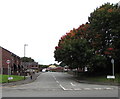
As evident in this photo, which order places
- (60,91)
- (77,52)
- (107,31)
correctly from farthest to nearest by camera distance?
(107,31) < (77,52) < (60,91)

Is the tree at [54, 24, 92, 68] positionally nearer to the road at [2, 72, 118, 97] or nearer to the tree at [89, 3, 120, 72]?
the tree at [89, 3, 120, 72]

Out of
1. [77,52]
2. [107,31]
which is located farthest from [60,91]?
[107,31]

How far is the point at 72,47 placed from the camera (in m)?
32.8

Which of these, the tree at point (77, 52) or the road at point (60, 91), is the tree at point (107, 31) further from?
the road at point (60, 91)

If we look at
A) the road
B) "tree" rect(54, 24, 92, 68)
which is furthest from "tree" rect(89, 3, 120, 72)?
the road

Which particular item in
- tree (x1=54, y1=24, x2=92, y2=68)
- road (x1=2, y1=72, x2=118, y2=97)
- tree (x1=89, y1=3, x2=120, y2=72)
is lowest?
road (x1=2, y1=72, x2=118, y2=97)

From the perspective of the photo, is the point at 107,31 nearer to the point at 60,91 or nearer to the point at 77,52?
the point at 77,52

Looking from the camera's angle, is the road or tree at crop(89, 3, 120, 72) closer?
the road

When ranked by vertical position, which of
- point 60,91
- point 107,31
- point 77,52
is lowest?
point 60,91

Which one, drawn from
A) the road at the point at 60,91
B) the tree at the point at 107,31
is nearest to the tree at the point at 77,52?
the tree at the point at 107,31

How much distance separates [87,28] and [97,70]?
9055mm

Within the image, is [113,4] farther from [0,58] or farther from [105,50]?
[0,58]

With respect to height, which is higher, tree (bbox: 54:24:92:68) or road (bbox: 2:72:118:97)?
tree (bbox: 54:24:92:68)

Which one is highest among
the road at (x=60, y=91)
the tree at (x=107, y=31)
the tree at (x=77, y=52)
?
the tree at (x=107, y=31)
